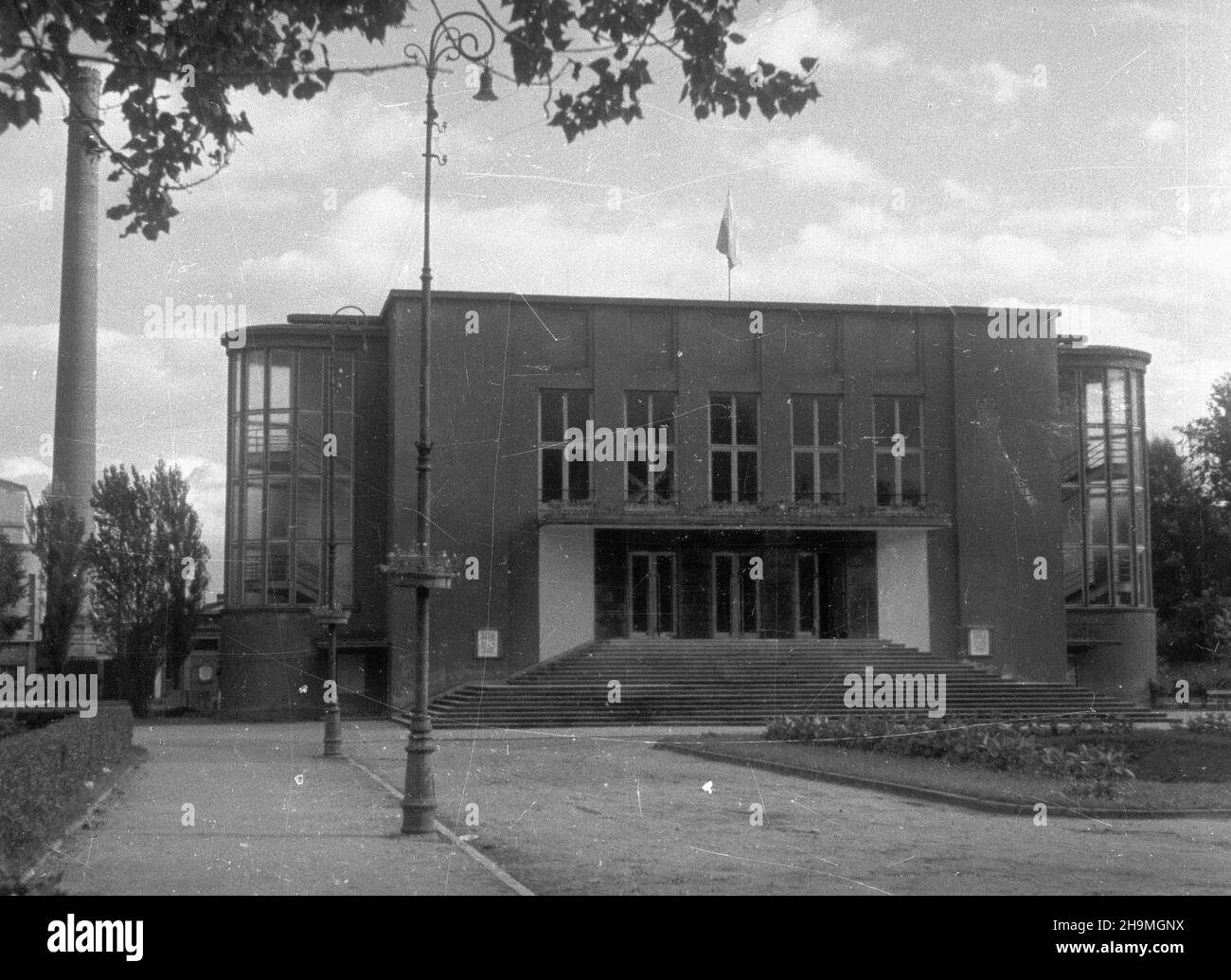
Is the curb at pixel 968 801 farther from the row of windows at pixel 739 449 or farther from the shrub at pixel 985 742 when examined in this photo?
the row of windows at pixel 739 449

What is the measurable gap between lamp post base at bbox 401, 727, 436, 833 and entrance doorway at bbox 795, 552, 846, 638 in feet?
94.3

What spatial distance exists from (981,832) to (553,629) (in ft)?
88.6

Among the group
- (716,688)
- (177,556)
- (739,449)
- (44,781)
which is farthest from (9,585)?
(44,781)

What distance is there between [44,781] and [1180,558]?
42267 millimetres

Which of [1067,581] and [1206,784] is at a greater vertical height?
[1067,581]

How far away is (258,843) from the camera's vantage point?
12383mm

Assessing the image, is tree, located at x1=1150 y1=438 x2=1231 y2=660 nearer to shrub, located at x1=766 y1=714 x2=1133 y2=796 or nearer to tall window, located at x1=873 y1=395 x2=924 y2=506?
tall window, located at x1=873 y1=395 x2=924 y2=506

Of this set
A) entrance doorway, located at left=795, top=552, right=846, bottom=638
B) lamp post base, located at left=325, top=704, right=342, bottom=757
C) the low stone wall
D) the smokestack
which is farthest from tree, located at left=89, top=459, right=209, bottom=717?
the low stone wall

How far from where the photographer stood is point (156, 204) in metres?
9.22

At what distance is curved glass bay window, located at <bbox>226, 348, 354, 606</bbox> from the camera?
4244 cm

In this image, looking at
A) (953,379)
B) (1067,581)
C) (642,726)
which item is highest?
(953,379)
